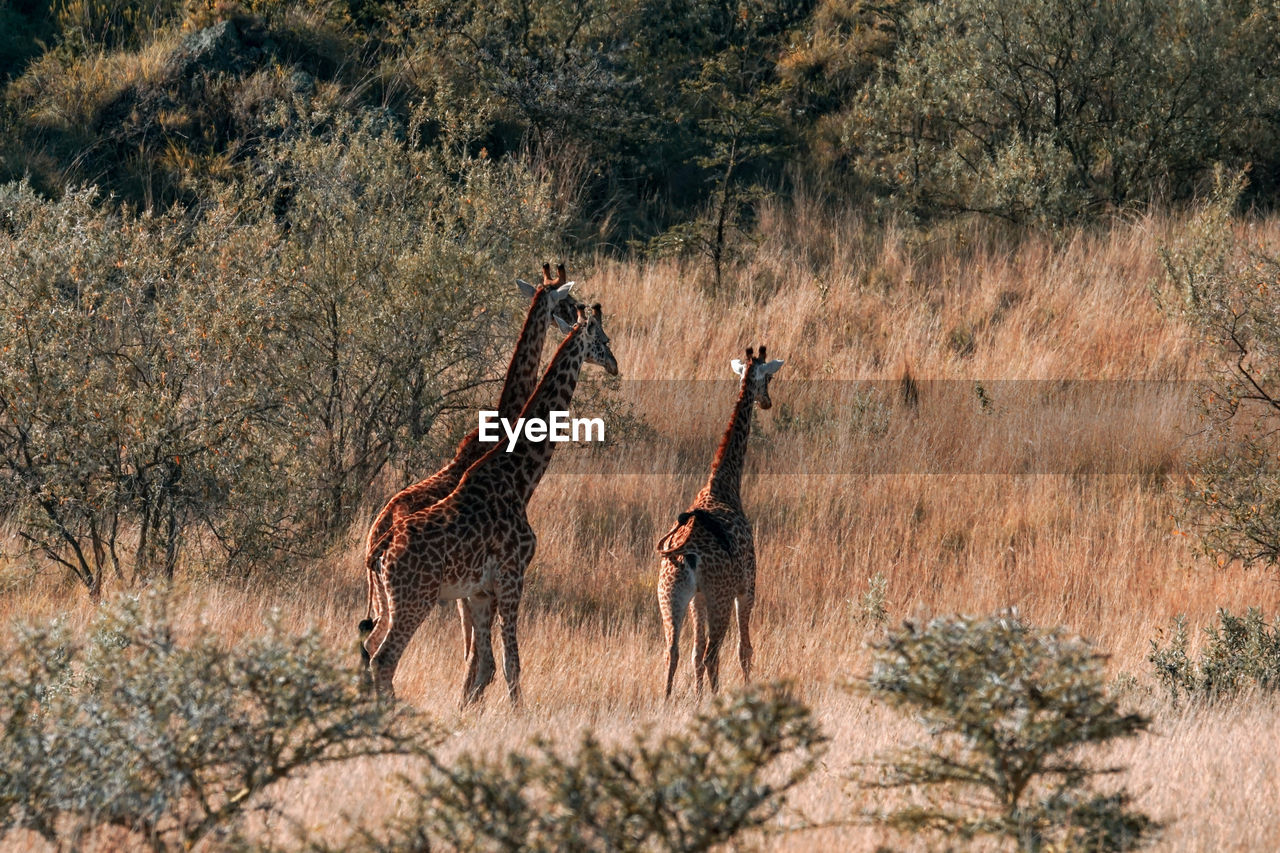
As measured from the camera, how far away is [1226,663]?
8.34 m

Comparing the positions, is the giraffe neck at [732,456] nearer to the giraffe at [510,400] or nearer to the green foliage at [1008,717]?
the giraffe at [510,400]

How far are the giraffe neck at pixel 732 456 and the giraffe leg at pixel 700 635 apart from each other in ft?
2.56

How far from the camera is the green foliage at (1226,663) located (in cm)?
809

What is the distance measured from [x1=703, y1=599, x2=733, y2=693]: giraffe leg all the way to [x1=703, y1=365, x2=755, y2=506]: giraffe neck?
3.21 feet

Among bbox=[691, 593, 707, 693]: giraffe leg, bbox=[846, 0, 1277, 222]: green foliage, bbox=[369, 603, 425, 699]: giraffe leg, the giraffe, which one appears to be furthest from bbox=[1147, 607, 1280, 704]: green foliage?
bbox=[846, 0, 1277, 222]: green foliage

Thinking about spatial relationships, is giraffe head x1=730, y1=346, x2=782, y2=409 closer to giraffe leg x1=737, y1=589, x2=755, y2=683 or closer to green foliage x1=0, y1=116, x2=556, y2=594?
giraffe leg x1=737, y1=589, x2=755, y2=683

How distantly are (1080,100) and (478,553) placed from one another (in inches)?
564

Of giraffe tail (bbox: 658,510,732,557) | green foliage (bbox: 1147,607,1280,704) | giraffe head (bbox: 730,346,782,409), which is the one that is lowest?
green foliage (bbox: 1147,607,1280,704)

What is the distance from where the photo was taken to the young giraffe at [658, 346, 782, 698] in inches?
309

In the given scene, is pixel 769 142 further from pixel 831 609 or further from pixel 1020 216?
pixel 831 609

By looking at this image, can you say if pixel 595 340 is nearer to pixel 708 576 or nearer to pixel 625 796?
pixel 708 576

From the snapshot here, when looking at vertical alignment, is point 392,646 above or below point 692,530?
below

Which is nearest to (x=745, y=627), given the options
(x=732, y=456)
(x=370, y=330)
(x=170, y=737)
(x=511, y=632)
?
(x=732, y=456)

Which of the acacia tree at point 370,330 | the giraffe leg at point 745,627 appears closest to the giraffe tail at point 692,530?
the giraffe leg at point 745,627
